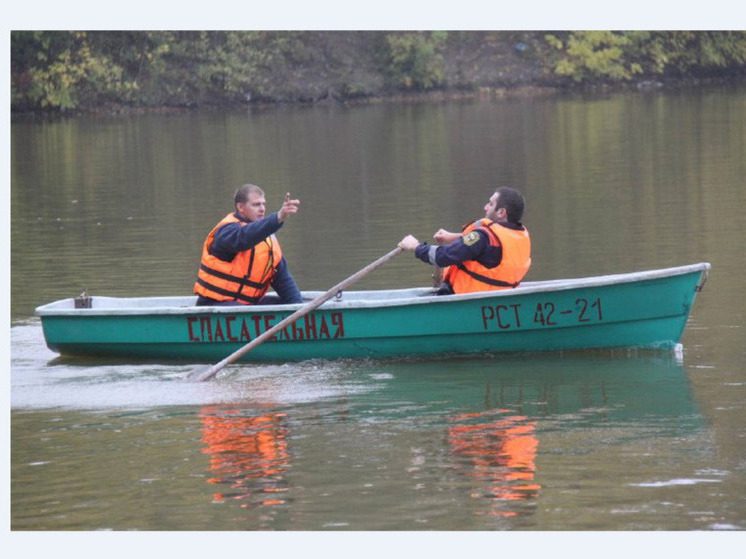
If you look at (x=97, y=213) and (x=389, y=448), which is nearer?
(x=389, y=448)

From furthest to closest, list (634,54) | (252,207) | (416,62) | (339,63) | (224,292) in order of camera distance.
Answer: (634,54) → (416,62) → (339,63) → (224,292) → (252,207)

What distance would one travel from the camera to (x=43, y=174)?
78.2ft

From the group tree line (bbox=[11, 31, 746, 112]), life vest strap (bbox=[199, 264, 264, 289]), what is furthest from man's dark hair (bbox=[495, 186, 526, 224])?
tree line (bbox=[11, 31, 746, 112])

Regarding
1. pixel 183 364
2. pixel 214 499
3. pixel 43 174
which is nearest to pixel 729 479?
pixel 214 499

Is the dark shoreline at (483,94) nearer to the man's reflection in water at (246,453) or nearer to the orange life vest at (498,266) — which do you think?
the orange life vest at (498,266)

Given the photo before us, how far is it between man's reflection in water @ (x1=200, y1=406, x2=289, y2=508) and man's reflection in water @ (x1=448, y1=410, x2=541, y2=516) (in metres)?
0.88

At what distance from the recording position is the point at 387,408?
8.71 m

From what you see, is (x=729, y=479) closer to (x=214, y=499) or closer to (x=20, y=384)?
(x=214, y=499)

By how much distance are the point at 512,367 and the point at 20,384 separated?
299cm

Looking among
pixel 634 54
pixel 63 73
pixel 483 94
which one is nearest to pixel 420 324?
pixel 63 73

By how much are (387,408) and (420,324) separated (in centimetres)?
114

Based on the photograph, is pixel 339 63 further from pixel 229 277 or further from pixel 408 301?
pixel 408 301

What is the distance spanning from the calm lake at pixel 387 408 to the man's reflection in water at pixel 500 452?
2 centimetres

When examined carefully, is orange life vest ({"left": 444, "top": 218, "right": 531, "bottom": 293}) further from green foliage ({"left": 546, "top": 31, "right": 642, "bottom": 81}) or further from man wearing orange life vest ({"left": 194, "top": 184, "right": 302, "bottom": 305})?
green foliage ({"left": 546, "top": 31, "right": 642, "bottom": 81})
